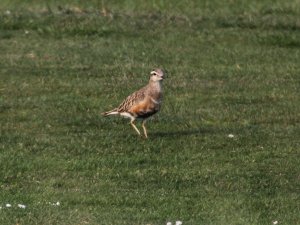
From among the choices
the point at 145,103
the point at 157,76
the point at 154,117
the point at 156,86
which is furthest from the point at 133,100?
the point at 154,117

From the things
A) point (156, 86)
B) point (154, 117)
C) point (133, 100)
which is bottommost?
point (154, 117)

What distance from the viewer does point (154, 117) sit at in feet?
54.4

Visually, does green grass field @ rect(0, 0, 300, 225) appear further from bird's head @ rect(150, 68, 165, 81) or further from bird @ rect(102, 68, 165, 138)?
bird's head @ rect(150, 68, 165, 81)

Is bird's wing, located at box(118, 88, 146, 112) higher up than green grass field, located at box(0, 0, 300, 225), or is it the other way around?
bird's wing, located at box(118, 88, 146, 112)

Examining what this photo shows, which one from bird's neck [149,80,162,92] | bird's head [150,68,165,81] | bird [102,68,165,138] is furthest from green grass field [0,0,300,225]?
bird's head [150,68,165,81]

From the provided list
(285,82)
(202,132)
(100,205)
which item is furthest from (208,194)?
(285,82)

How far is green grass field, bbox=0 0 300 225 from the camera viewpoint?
12.1 metres

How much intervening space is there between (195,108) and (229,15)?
8338 mm

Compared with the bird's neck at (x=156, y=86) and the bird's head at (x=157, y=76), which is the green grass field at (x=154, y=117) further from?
the bird's head at (x=157, y=76)

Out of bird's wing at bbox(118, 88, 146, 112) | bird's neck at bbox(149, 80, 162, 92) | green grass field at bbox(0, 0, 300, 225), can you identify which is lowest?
green grass field at bbox(0, 0, 300, 225)

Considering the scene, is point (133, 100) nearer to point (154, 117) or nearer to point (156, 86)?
point (156, 86)

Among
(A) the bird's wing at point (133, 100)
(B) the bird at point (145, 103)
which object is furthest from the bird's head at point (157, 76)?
(A) the bird's wing at point (133, 100)

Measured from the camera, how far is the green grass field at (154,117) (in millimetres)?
12055

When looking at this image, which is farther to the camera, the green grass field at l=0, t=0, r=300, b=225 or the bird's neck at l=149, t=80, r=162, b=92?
the bird's neck at l=149, t=80, r=162, b=92
